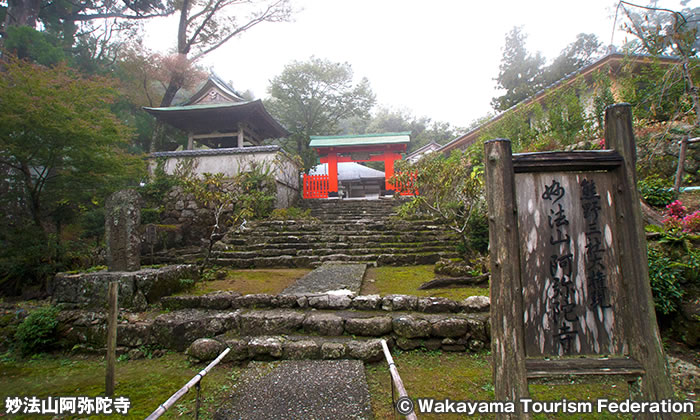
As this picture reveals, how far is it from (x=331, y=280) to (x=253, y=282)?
135 cm

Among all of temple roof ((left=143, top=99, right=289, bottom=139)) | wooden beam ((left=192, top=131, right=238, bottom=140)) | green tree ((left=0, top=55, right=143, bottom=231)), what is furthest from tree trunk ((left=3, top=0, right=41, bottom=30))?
green tree ((left=0, top=55, right=143, bottom=231))

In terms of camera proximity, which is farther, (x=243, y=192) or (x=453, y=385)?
(x=243, y=192)

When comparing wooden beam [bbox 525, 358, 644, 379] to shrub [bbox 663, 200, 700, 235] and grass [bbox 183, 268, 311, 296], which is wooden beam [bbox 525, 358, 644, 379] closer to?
grass [bbox 183, 268, 311, 296]

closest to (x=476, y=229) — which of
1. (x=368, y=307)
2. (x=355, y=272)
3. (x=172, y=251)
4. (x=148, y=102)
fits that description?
(x=355, y=272)

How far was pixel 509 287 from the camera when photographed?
1579 mm

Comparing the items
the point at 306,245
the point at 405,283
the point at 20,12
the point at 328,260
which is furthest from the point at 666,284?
the point at 20,12

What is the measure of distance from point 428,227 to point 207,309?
212 inches

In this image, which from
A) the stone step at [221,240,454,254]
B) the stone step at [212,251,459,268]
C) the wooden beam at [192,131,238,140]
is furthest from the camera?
the wooden beam at [192,131,238,140]

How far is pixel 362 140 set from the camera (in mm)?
15867

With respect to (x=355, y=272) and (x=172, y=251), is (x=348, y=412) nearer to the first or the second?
(x=355, y=272)

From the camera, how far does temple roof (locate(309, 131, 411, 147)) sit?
1551 centimetres

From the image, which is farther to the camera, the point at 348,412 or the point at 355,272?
the point at 355,272

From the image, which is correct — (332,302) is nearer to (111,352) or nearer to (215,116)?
(111,352)

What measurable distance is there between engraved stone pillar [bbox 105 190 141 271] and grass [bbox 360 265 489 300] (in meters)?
3.02
